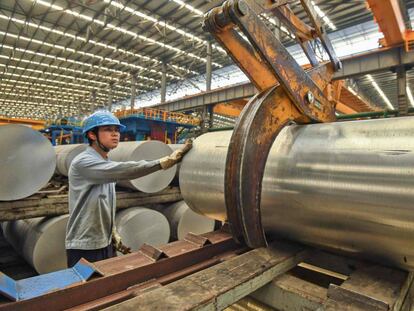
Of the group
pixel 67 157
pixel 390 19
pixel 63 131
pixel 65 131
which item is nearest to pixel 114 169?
pixel 67 157

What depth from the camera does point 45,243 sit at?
2639mm

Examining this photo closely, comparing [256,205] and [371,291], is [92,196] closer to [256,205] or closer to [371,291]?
[256,205]

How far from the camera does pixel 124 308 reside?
83 centimetres

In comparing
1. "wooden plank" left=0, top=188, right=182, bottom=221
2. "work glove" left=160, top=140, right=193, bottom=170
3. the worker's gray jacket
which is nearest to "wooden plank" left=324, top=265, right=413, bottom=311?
"work glove" left=160, top=140, right=193, bottom=170

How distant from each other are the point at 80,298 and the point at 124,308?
27cm

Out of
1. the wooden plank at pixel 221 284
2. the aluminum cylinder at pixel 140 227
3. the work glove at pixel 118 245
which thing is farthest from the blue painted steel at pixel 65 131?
the wooden plank at pixel 221 284

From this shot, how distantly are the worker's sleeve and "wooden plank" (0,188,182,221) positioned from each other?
110cm

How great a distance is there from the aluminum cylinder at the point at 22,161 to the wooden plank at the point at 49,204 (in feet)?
0.31

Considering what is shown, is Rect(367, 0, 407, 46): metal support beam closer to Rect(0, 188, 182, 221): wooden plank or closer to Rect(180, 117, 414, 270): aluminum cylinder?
Rect(180, 117, 414, 270): aluminum cylinder

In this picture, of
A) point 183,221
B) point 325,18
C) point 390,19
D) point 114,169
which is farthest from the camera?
point 325,18

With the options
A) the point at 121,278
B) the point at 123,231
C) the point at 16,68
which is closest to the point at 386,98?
the point at 123,231

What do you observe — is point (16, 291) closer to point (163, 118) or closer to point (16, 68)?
point (163, 118)

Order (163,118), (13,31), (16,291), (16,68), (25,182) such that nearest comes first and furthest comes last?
(16,291), (25,182), (163,118), (13,31), (16,68)

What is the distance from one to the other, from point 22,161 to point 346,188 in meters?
2.61
